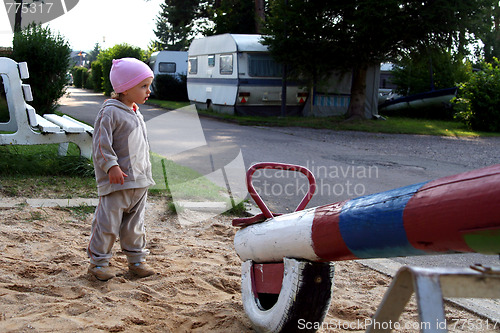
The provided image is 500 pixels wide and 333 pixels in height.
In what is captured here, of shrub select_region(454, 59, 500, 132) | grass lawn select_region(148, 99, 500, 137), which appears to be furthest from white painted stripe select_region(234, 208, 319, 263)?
shrub select_region(454, 59, 500, 132)

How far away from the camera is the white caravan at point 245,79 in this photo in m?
18.2

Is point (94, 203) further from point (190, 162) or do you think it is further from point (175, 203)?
point (190, 162)

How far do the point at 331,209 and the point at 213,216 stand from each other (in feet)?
10.4

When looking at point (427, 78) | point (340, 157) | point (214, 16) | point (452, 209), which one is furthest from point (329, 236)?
point (214, 16)

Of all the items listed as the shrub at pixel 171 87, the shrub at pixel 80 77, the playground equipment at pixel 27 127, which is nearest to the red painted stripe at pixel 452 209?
the playground equipment at pixel 27 127

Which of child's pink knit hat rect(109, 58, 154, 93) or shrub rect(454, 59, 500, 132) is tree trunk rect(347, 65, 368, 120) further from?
child's pink knit hat rect(109, 58, 154, 93)

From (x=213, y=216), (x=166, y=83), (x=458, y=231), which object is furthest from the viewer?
(x=166, y=83)

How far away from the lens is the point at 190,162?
8.77 metres

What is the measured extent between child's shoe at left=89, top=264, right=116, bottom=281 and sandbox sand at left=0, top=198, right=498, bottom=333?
0.13 ft

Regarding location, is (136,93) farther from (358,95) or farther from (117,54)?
(117,54)

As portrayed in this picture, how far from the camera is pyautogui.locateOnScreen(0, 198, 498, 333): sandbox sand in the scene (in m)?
2.69

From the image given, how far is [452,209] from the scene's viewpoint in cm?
146

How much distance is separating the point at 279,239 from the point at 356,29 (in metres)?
14.6

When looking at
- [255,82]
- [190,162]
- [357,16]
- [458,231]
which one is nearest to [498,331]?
[458,231]
